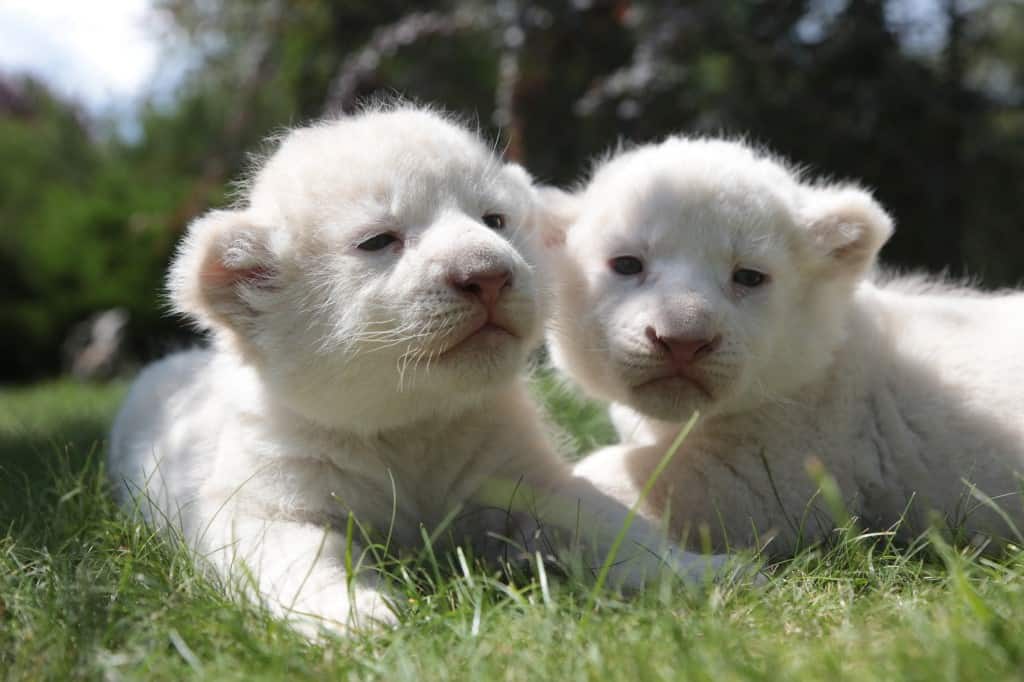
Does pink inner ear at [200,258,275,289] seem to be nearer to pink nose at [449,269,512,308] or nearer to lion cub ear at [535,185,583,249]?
pink nose at [449,269,512,308]

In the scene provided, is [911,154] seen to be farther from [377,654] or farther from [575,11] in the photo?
[377,654]

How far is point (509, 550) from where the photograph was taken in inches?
128

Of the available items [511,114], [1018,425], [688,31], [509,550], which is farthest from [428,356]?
[688,31]

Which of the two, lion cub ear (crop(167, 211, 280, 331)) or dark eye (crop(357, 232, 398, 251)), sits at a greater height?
dark eye (crop(357, 232, 398, 251))

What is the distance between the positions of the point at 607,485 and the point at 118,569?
5.60ft

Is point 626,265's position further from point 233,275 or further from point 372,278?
point 233,275

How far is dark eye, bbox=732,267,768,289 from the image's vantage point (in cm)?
364

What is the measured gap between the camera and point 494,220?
3.48 meters

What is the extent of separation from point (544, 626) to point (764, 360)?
5.40ft

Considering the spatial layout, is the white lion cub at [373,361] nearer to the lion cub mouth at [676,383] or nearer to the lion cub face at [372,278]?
the lion cub face at [372,278]

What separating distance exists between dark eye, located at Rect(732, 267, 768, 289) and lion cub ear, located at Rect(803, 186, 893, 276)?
30cm

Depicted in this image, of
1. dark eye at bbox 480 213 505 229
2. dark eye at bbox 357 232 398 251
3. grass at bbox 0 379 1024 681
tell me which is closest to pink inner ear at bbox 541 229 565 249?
dark eye at bbox 480 213 505 229

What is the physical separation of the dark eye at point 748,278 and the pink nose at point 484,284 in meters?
1.03

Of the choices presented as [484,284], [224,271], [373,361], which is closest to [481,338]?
[484,284]
